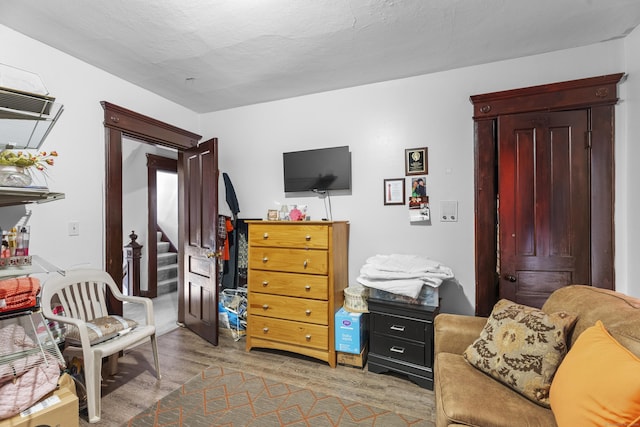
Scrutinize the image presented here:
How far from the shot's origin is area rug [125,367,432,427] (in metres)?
1.85

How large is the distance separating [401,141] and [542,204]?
1234mm

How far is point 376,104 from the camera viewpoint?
2.89 metres

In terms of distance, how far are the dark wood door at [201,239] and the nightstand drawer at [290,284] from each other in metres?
0.48

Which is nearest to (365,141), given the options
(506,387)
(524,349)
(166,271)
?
(524,349)

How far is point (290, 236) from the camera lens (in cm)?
266

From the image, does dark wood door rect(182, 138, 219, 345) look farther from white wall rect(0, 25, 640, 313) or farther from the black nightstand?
the black nightstand

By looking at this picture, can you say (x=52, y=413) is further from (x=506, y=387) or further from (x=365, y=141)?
(x=365, y=141)

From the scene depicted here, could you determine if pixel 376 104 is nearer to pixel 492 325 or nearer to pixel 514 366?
pixel 492 325

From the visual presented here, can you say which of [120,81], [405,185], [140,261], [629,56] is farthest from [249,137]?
[629,56]

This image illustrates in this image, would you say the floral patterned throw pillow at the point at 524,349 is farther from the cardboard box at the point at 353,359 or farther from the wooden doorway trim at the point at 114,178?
the wooden doorway trim at the point at 114,178

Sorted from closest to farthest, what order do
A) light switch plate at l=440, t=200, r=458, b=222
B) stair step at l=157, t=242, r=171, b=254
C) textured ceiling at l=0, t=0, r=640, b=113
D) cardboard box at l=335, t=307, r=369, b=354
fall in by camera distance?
textured ceiling at l=0, t=0, r=640, b=113 → cardboard box at l=335, t=307, r=369, b=354 → light switch plate at l=440, t=200, r=458, b=222 → stair step at l=157, t=242, r=171, b=254

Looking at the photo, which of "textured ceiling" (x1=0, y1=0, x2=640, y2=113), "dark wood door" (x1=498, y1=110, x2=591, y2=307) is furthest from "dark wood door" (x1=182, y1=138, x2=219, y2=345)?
"dark wood door" (x1=498, y1=110, x2=591, y2=307)

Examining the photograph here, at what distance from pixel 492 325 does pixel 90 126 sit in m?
3.27

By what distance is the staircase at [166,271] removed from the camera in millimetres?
4950
